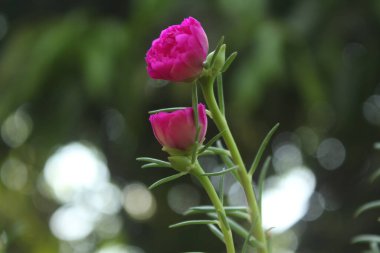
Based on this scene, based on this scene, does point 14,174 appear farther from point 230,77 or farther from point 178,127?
point 178,127

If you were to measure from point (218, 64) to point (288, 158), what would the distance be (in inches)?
70.1

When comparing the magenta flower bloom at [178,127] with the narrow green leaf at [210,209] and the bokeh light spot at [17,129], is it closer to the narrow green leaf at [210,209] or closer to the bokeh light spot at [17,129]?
the narrow green leaf at [210,209]

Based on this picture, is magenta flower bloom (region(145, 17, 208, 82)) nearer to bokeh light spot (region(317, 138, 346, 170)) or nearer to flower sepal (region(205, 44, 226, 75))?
flower sepal (region(205, 44, 226, 75))

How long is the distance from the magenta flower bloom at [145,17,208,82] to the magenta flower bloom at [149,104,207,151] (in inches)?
0.5

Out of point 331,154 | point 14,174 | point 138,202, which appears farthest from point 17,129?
point 331,154

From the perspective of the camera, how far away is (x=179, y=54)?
0.73 feet

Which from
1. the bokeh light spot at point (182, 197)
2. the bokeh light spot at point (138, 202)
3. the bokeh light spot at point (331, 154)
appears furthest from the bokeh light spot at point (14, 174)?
the bokeh light spot at point (331, 154)

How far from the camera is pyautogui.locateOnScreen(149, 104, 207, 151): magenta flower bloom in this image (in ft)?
0.76

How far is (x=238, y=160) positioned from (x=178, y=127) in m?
0.02

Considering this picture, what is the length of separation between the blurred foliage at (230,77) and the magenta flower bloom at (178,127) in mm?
1279

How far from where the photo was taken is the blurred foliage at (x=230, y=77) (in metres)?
1.62

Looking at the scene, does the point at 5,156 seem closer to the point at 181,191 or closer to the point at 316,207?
the point at 181,191

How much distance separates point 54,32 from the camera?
1791 millimetres

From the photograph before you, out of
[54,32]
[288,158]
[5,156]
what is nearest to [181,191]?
[288,158]
